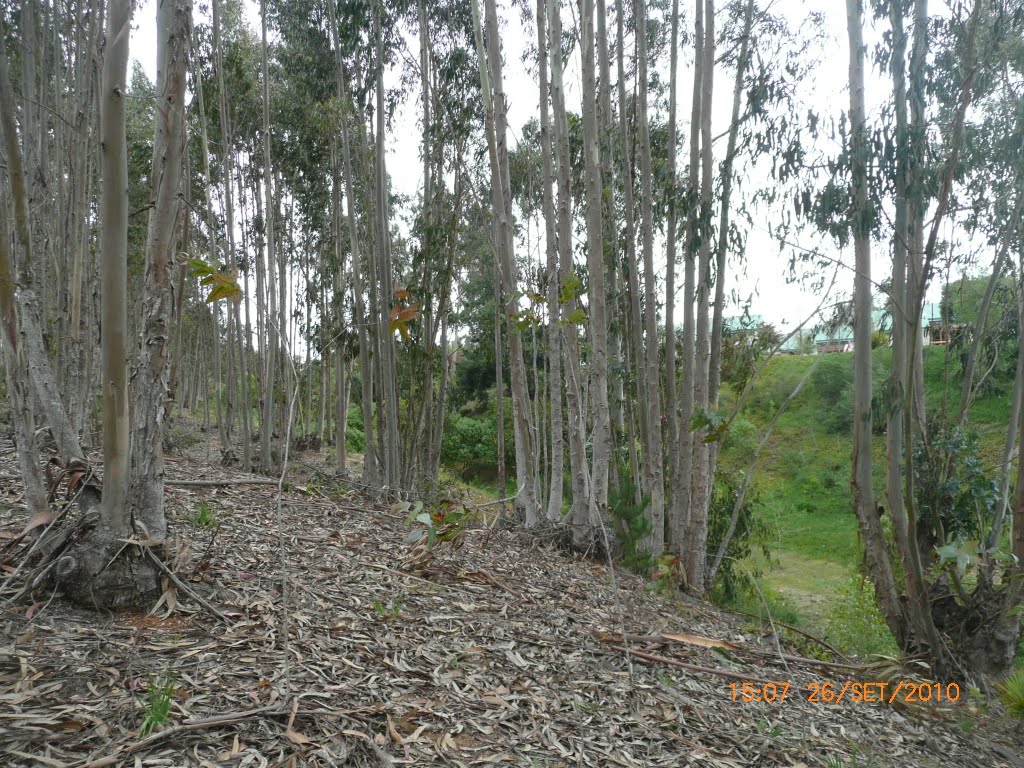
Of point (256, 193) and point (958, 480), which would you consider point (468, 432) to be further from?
point (958, 480)

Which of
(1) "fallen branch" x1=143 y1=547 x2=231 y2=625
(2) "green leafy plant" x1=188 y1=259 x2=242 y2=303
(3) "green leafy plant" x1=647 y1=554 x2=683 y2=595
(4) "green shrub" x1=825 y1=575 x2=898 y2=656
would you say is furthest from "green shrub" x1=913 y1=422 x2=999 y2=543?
(2) "green leafy plant" x1=188 y1=259 x2=242 y2=303

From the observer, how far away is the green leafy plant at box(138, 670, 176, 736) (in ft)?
6.22

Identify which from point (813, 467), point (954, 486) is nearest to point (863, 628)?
point (954, 486)

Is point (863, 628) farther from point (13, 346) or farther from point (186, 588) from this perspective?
point (13, 346)

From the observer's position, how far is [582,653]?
3285 mm

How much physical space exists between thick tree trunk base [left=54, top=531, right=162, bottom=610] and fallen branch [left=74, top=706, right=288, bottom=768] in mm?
809

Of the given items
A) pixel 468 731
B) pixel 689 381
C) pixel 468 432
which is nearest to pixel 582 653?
pixel 468 731

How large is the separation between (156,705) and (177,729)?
94mm

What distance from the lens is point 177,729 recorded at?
1905 millimetres

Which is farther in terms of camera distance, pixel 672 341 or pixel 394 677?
pixel 672 341

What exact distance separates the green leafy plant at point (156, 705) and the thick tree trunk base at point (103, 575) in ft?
1.85

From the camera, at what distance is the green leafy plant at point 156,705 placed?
6.22 feet
